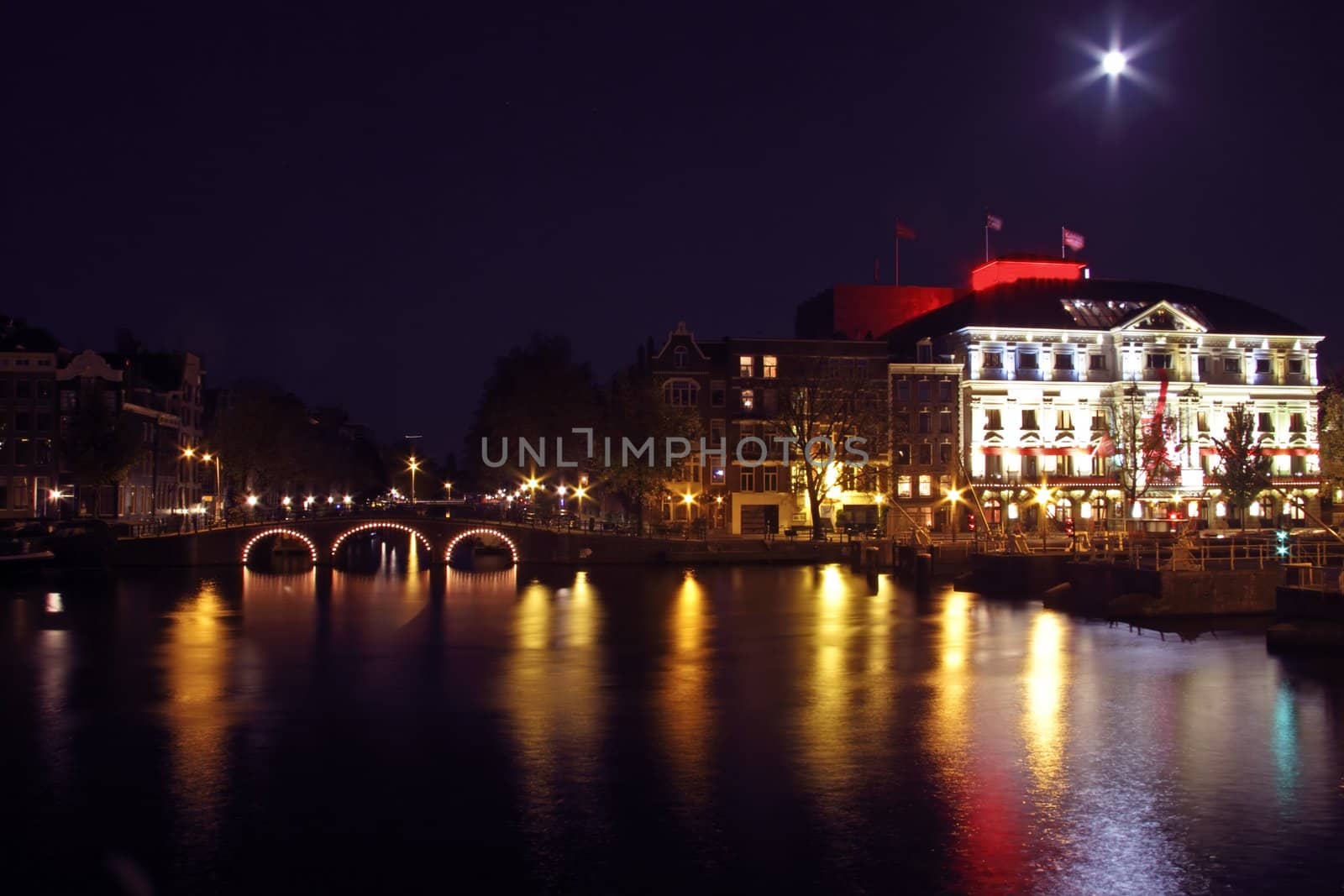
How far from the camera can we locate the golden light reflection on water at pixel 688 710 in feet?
75.0

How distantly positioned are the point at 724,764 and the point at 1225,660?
A: 67.9 ft

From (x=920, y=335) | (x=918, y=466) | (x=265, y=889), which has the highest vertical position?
(x=920, y=335)

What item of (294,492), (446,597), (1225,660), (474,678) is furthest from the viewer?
(294,492)

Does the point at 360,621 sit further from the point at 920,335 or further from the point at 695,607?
the point at 920,335

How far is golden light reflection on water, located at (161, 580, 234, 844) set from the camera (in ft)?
71.5

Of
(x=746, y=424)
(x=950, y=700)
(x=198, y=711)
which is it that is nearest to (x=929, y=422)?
(x=746, y=424)

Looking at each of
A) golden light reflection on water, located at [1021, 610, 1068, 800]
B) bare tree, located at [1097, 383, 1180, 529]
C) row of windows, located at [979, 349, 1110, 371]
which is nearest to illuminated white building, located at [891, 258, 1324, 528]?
row of windows, located at [979, 349, 1110, 371]

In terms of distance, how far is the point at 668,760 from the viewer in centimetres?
2475

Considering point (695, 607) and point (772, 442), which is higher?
point (772, 442)

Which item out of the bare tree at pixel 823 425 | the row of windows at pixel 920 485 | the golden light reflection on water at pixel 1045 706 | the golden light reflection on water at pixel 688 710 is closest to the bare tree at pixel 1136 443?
the row of windows at pixel 920 485

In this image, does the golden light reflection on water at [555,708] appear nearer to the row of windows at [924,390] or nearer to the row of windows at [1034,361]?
the row of windows at [924,390]

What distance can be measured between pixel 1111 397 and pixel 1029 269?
14279 millimetres

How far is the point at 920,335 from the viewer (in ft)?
329

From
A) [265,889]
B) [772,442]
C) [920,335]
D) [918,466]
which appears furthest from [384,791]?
[920,335]
